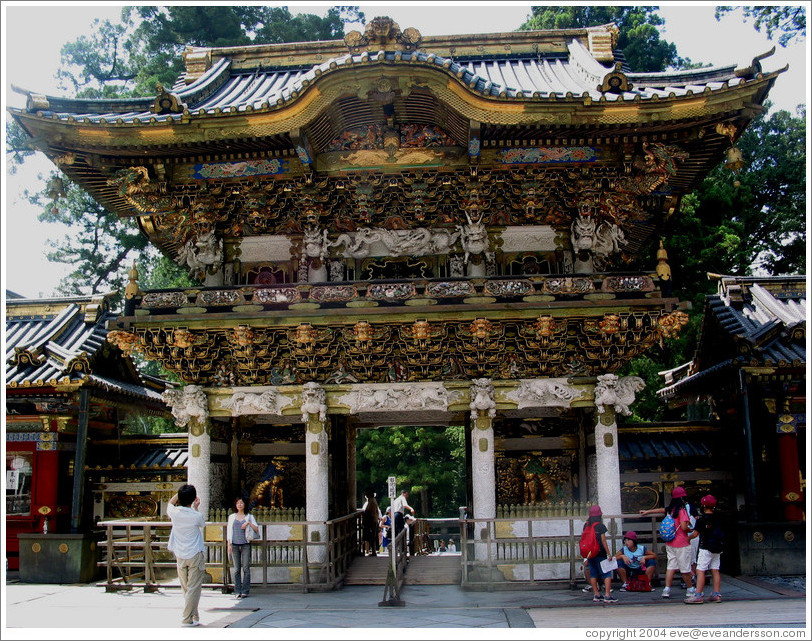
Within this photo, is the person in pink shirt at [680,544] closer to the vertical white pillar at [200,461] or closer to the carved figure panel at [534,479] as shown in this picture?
the carved figure panel at [534,479]

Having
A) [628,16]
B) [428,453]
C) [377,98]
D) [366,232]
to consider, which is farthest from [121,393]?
[628,16]

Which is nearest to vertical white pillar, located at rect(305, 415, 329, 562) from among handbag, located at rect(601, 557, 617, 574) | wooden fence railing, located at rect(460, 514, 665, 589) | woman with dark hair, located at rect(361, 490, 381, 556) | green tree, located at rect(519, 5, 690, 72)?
wooden fence railing, located at rect(460, 514, 665, 589)

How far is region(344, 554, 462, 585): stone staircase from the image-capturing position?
12.8 metres

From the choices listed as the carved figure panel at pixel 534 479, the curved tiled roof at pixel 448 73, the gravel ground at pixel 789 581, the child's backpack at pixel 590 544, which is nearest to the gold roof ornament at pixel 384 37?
the curved tiled roof at pixel 448 73

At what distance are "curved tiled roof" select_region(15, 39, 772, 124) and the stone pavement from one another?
25.2ft

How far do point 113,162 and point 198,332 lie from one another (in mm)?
3424

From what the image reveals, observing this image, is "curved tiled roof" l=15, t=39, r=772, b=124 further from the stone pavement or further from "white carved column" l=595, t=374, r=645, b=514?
the stone pavement

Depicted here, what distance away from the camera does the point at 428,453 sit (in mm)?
29281

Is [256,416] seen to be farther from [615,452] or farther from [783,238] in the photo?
[783,238]

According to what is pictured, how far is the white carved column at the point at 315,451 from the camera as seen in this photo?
1254 centimetres

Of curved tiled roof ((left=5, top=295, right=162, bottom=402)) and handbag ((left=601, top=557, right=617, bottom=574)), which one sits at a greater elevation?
curved tiled roof ((left=5, top=295, right=162, bottom=402))

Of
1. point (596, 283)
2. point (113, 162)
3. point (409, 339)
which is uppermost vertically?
point (113, 162)

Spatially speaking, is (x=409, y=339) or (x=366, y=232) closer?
(x=409, y=339)

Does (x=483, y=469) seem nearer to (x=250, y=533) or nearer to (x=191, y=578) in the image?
(x=250, y=533)
